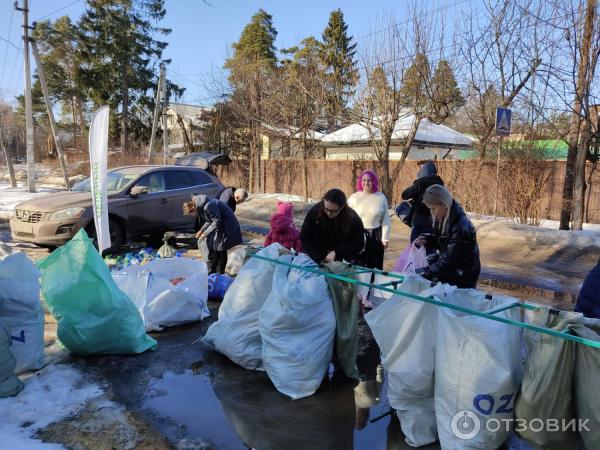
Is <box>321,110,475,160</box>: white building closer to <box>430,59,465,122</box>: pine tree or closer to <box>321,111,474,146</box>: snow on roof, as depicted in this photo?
<box>321,111,474,146</box>: snow on roof

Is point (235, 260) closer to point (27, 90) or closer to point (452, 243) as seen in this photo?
point (452, 243)

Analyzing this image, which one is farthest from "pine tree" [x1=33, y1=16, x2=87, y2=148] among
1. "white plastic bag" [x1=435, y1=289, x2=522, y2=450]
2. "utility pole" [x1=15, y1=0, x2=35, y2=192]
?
"white plastic bag" [x1=435, y1=289, x2=522, y2=450]

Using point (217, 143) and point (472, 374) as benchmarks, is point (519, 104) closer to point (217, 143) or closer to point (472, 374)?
point (472, 374)

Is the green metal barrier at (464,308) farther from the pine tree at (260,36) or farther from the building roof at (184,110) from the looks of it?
the pine tree at (260,36)

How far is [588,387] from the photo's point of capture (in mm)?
2119

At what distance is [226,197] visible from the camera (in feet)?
22.0

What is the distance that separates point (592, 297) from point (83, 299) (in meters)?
3.57

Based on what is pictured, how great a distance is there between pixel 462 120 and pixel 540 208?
4.29m

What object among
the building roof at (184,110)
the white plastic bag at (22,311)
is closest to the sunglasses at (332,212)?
the white plastic bag at (22,311)

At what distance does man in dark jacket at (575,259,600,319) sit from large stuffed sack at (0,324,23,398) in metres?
3.76

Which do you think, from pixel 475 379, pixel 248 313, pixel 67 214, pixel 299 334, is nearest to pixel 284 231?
pixel 248 313

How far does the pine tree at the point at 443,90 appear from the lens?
11.9 meters

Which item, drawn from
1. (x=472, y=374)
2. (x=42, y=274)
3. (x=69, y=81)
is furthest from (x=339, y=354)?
(x=69, y=81)

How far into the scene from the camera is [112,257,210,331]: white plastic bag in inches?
175
